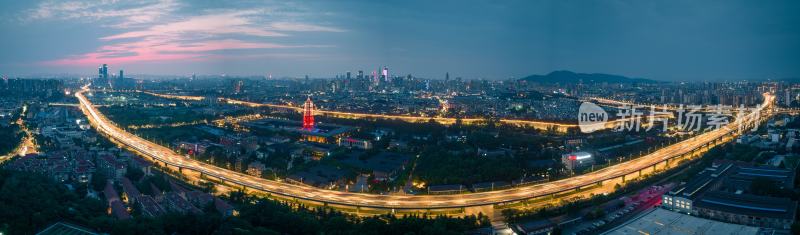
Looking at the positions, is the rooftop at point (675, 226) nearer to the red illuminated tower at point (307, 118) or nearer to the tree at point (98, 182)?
the tree at point (98, 182)

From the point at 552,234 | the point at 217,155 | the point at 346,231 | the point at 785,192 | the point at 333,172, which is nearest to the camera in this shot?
the point at 346,231

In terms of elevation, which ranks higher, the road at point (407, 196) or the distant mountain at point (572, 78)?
the distant mountain at point (572, 78)

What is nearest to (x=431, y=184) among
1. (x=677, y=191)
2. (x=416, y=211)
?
(x=416, y=211)

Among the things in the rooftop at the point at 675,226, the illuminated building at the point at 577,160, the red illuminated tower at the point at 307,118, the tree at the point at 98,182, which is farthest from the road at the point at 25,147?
the rooftop at the point at 675,226

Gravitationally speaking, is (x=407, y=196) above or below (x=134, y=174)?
below

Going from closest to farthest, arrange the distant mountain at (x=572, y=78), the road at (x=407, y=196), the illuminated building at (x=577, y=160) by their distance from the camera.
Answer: the road at (x=407, y=196) < the illuminated building at (x=577, y=160) < the distant mountain at (x=572, y=78)

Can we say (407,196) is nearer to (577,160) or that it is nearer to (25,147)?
(577,160)

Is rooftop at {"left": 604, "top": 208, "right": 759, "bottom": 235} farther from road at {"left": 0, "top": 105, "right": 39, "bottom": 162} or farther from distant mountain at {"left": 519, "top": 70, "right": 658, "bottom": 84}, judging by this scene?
distant mountain at {"left": 519, "top": 70, "right": 658, "bottom": 84}

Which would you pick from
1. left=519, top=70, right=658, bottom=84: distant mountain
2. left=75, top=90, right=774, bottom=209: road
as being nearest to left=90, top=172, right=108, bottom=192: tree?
left=75, top=90, right=774, bottom=209: road

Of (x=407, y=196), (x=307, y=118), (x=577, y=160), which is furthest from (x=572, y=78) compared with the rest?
(x=407, y=196)

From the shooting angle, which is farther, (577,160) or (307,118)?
(307,118)

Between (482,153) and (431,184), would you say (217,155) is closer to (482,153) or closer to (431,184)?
(431,184)
